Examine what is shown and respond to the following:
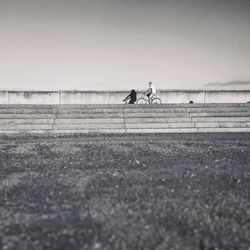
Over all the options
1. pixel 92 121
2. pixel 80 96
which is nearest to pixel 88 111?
pixel 92 121

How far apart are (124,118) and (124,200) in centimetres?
1292

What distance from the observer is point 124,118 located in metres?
19.0

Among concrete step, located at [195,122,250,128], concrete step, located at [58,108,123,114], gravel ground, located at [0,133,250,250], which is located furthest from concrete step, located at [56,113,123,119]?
gravel ground, located at [0,133,250,250]

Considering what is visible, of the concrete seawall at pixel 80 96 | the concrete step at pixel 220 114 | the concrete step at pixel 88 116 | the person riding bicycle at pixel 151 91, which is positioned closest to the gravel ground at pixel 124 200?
the concrete step at pixel 88 116

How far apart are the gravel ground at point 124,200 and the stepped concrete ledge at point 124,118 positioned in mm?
6342

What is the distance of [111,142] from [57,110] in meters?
7.75

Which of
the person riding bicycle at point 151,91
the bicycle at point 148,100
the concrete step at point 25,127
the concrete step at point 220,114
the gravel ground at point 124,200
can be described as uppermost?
the person riding bicycle at point 151,91

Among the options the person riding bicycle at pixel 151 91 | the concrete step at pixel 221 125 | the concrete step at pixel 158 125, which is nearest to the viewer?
the concrete step at pixel 158 125

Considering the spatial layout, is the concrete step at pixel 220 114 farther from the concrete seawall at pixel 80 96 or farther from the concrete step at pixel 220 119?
the concrete seawall at pixel 80 96

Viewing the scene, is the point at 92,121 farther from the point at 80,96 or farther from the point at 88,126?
the point at 80,96

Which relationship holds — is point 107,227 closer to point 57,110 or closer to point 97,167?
point 97,167

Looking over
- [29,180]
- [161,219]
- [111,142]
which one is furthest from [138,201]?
[111,142]

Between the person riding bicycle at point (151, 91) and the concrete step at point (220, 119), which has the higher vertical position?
the person riding bicycle at point (151, 91)

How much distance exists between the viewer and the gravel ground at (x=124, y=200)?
15.1 ft
